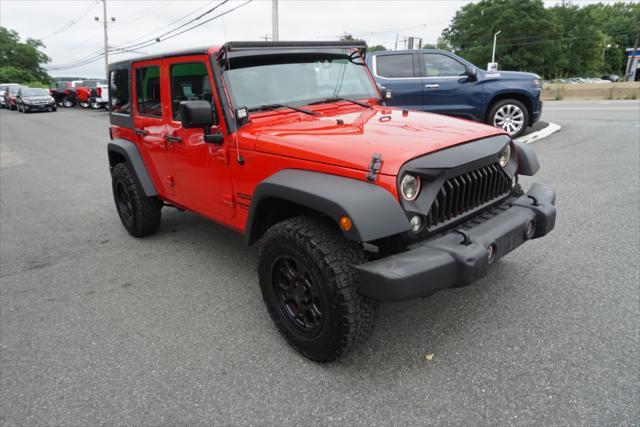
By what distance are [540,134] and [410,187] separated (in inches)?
317

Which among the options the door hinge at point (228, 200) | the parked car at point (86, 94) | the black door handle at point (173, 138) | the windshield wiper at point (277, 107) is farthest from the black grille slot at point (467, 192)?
the parked car at point (86, 94)

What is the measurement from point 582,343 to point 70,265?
4.30 meters

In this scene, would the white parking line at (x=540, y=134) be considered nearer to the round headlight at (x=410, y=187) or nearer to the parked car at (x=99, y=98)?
the round headlight at (x=410, y=187)

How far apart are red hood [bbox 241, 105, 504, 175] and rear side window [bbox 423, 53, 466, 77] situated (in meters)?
5.55

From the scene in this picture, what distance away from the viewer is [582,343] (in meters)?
2.63

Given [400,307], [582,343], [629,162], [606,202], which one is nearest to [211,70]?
[400,307]

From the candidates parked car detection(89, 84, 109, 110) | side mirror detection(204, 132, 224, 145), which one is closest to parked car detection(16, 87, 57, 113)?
parked car detection(89, 84, 109, 110)

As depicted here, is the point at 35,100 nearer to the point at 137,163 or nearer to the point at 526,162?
the point at 137,163

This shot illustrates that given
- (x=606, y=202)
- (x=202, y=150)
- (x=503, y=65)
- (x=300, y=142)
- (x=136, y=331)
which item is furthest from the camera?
(x=503, y=65)

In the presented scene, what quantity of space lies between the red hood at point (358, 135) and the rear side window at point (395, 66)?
5561 millimetres

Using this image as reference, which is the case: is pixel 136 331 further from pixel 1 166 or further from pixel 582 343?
pixel 1 166

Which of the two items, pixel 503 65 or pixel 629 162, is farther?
pixel 503 65

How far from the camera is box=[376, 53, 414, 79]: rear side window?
27.9 feet

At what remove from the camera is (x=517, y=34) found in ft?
193
